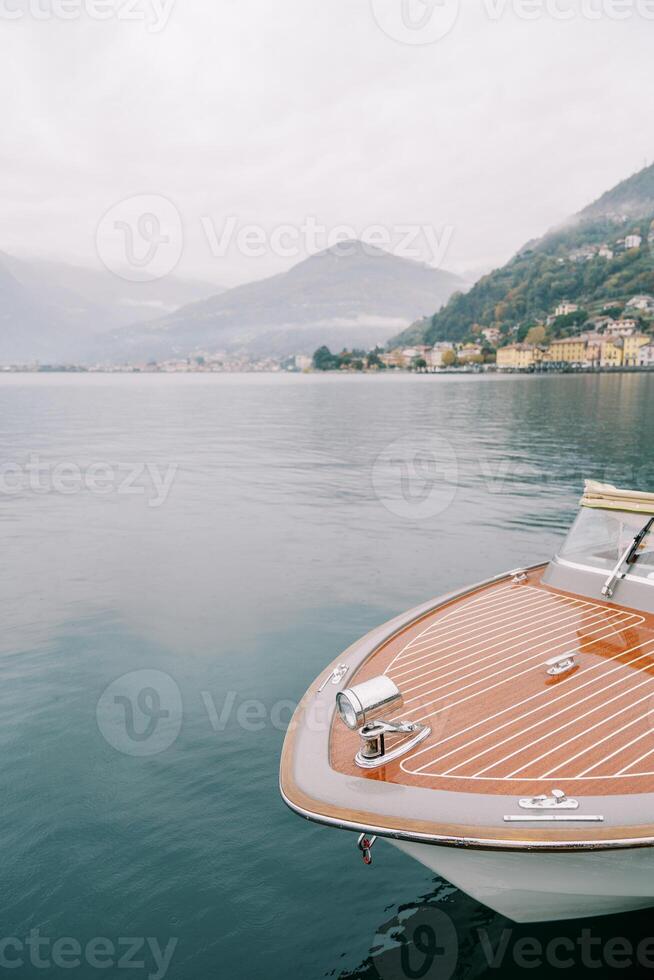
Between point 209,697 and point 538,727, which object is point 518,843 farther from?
point 209,697

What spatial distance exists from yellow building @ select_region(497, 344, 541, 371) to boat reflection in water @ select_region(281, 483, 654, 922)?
177 m

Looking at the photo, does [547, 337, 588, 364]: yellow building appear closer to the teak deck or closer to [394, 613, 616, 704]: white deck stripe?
[394, 613, 616, 704]: white deck stripe

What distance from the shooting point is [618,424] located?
46.7 metres

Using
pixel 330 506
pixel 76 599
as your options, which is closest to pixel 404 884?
pixel 76 599

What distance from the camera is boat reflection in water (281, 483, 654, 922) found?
15.3 feet

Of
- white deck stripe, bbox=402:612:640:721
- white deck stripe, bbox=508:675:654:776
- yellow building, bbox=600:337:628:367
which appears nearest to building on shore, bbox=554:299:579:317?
yellow building, bbox=600:337:628:367

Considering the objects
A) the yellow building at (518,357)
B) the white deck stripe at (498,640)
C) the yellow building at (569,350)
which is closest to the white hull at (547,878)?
the white deck stripe at (498,640)

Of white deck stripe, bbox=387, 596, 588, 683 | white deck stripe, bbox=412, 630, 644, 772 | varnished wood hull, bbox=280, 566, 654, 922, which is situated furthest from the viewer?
white deck stripe, bbox=387, 596, 588, 683

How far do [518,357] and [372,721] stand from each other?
18269 cm

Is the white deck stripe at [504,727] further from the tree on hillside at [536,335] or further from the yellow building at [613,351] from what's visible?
the tree on hillside at [536,335]

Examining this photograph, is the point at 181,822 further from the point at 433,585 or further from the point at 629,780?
the point at 433,585

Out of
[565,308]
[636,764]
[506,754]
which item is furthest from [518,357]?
[506,754]

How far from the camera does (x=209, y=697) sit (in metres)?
9.91

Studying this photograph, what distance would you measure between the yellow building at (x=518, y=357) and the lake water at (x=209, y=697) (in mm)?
153224
